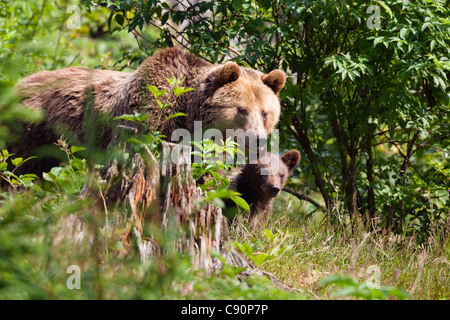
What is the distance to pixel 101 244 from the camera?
2662 mm

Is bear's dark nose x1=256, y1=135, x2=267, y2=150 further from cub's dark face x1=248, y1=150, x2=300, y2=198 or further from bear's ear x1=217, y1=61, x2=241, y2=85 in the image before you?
bear's ear x1=217, y1=61, x2=241, y2=85

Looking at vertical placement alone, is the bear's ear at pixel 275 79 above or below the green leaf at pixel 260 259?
above

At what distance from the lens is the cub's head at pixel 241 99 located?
18.2ft

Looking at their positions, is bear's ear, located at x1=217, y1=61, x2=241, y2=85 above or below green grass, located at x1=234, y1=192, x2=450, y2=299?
above

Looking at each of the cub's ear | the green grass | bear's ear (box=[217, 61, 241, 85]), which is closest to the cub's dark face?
the cub's ear

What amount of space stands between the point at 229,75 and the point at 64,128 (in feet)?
6.04

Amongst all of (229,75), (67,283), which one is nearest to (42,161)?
(229,75)

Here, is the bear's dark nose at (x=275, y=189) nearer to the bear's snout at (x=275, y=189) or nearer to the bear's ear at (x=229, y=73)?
the bear's snout at (x=275, y=189)

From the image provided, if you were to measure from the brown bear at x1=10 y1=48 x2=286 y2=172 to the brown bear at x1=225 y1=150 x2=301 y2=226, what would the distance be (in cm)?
42

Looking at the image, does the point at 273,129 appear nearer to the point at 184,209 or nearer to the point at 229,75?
the point at 229,75

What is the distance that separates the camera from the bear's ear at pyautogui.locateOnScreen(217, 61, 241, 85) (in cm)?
541

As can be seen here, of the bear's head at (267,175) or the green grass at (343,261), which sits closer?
the green grass at (343,261)

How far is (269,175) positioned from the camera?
5766mm

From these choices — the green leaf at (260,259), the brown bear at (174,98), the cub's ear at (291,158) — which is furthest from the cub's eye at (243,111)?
the green leaf at (260,259)
